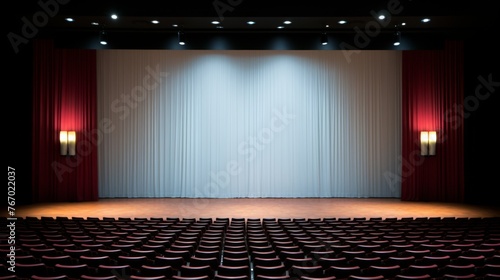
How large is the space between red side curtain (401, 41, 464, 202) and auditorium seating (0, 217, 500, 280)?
24.4 feet

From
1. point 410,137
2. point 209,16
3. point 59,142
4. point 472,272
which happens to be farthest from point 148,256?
point 410,137

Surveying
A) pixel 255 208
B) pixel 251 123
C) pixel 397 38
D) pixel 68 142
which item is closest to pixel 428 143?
pixel 397 38

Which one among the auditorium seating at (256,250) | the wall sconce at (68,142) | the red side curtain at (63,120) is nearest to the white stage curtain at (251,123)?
the red side curtain at (63,120)

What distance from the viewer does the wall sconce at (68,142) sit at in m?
17.8

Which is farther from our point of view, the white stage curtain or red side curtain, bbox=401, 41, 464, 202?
the white stage curtain

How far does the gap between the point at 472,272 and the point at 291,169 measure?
556 inches

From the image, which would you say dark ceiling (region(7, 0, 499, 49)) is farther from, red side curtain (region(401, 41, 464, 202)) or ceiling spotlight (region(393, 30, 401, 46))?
red side curtain (region(401, 41, 464, 202))

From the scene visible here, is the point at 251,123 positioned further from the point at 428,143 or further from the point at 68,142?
the point at 68,142

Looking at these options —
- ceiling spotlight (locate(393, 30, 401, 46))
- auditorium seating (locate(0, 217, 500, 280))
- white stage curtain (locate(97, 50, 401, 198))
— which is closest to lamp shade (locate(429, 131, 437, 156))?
white stage curtain (locate(97, 50, 401, 198))

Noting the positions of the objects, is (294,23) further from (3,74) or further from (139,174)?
(3,74)

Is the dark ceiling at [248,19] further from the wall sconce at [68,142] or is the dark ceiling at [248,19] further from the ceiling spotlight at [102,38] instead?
the wall sconce at [68,142]

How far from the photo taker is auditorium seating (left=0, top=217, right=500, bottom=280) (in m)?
5.78

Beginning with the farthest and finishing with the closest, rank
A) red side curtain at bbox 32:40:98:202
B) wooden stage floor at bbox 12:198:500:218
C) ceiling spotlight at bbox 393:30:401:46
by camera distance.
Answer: red side curtain at bbox 32:40:98:202 → ceiling spotlight at bbox 393:30:401:46 → wooden stage floor at bbox 12:198:500:218

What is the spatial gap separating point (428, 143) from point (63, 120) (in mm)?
14344
